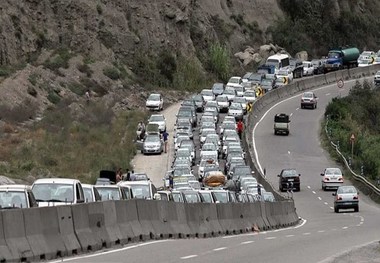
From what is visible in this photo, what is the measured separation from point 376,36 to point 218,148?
75.0 m

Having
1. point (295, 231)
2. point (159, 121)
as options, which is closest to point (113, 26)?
point (159, 121)

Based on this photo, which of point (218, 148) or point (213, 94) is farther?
point (213, 94)

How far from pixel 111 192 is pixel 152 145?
48662 millimetres

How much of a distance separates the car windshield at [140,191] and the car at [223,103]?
64972 millimetres

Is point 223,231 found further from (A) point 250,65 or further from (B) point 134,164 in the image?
(A) point 250,65

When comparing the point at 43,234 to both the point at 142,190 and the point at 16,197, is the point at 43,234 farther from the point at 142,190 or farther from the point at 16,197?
the point at 142,190

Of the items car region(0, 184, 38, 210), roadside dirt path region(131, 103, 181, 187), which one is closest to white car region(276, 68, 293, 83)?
roadside dirt path region(131, 103, 181, 187)

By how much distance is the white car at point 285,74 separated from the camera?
375 ft

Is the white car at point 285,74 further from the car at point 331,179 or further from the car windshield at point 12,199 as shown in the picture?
the car windshield at point 12,199

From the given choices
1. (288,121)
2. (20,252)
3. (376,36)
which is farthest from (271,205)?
(376,36)

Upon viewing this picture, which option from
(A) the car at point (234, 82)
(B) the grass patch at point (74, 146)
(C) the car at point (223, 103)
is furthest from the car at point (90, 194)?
(A) the car at point (234, 82)

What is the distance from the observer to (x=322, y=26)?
141875 millimetres

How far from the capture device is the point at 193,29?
393 ft

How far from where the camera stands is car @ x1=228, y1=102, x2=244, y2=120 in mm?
93644
